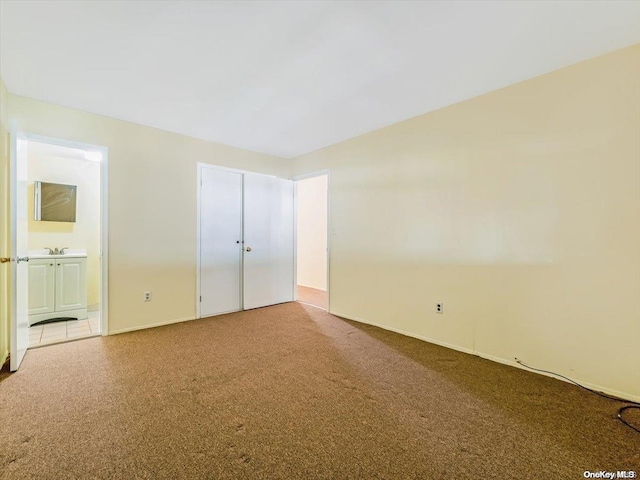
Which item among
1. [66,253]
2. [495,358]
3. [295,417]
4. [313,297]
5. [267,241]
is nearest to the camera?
[295,417]

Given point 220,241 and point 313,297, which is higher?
point 220,241

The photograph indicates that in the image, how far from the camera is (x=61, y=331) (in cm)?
331

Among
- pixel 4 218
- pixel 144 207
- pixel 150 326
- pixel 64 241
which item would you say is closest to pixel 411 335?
pixel 150 326

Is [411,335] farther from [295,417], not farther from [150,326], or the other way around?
[150,326]

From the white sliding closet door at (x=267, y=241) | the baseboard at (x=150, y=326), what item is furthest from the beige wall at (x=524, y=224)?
the baseboard at (x=150, y=326)

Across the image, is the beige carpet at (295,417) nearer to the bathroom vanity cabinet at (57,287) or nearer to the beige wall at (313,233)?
the bathroom vanity cabinet at (57,287)

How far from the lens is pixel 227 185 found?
4020 millimetres

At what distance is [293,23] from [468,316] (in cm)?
279

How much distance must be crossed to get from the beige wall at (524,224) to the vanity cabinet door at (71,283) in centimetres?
390

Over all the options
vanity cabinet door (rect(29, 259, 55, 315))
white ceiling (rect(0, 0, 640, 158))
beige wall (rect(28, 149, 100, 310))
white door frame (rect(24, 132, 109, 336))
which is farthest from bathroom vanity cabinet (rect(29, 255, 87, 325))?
white ceiling (rect(0, 0, 640, 158))

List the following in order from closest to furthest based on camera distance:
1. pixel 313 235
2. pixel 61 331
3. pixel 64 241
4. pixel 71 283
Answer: pixel 61 331 < pixel 71 283 < pixel 64 241 < pixel 313 235

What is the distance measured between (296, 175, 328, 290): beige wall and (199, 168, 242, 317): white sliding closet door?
236 centimetres

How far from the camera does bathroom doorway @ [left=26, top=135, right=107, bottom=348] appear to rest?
345 cm

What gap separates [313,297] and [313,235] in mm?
1662
